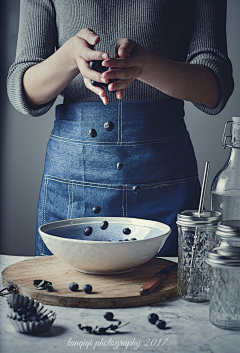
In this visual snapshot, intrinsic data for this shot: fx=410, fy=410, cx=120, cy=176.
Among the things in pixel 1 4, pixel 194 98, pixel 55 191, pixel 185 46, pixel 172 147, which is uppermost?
pixel 1 4

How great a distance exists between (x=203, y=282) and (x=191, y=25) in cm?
94

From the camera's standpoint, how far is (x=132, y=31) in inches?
50.4

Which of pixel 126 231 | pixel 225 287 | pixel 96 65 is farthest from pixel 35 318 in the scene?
pixel 96 65

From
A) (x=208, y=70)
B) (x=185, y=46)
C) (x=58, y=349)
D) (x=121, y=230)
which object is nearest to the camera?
(x=58, y=349)

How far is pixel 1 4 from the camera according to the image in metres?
2.63

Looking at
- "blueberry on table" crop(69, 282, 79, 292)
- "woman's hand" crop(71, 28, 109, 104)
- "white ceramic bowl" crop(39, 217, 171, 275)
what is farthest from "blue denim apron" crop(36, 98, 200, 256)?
"blueberry on table" crop(69, 282, 79, 292)

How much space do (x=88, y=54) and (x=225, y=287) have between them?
65cm

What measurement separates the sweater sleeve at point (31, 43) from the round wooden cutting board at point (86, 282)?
1.95 feet

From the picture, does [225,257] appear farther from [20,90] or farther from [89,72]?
[20,90]

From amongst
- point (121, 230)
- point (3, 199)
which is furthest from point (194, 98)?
point (3, 199)

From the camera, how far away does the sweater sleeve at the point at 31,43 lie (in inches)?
51.6

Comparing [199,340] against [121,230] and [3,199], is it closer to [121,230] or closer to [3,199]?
[121,230]

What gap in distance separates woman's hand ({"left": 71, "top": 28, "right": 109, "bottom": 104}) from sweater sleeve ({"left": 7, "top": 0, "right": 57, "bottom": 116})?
30 centimetres

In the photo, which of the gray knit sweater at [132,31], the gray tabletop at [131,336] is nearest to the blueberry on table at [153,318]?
the gray tabletop at [131,336]
